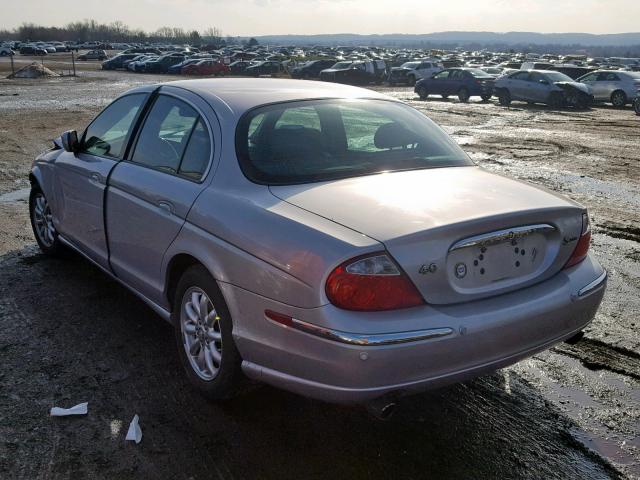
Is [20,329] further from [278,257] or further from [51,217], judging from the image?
Result: [278,257]

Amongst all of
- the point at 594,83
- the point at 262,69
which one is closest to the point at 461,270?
the point at 594,83

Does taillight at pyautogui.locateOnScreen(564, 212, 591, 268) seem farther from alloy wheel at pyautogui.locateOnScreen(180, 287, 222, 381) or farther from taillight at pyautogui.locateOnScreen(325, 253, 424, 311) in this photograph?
alloy wheel at pyautogui.locateOnScreen(180, 287, 222, 381)

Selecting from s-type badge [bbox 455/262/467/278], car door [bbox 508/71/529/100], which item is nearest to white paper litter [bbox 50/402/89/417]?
s-type badge [bbox 455/262/467/278]

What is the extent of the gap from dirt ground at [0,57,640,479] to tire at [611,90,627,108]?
2237cm

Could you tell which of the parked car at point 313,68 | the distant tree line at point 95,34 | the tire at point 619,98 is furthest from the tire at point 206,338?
the distant tree line at point 95,34

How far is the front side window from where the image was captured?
457cm

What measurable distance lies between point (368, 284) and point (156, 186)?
5.77ft

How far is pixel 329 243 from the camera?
9.02 feet

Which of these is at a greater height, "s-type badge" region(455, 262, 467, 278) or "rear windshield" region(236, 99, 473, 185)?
"rear windshield" region(236, 99, 473, 185)

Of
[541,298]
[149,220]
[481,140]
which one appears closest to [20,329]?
[149,220]

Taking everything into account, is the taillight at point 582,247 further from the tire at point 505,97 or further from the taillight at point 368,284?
the tire at point 505,97

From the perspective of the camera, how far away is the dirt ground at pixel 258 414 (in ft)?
9.89

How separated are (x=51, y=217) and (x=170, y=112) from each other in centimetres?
211

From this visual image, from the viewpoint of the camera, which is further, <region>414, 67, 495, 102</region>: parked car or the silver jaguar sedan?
<region>414, 67, 495, 102</region>: parked car
